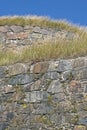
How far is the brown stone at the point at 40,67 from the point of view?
324 inches

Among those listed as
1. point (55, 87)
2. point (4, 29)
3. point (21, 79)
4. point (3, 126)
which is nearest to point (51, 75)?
point (55, 87)

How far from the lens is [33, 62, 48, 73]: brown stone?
822 centimetres

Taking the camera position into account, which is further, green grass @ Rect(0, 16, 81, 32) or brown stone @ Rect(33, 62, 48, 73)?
green grass @ Rect(0, 16, 81, 32)

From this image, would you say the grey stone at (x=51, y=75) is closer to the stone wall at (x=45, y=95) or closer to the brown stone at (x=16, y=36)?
the stone wall at (x=45, y=95)

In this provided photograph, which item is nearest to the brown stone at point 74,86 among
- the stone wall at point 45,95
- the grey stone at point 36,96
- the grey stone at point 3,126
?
the stone wall at point 45,95

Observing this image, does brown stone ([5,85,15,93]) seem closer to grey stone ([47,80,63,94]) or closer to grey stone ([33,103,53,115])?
grey stone ([33,103,53,115])

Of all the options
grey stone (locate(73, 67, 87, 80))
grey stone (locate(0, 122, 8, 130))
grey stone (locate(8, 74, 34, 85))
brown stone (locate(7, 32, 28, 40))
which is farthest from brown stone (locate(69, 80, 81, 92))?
brown stone (locate(7, 32, 28, 40))

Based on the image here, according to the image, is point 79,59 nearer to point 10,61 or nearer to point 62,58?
point 62,58

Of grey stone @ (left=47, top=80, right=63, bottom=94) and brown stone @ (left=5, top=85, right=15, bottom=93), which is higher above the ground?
brown stone @ (left=5, top=85, right=15, bottom=93)

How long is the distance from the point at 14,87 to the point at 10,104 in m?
0.41

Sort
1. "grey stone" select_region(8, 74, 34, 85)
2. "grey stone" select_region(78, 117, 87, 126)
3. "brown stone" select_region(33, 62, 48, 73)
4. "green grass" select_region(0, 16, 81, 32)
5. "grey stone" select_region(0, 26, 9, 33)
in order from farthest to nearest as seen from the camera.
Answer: "green grass" select_region(0, 16, 81, 32) < "grey stone" select_region(0, 26, 9, 33) < "grey stone" select_region(8, 74, 34, 85) < "brown stone" select_region(33, 62, 48, 73) < "grey stone" select_region(78, 117, 87, 126)

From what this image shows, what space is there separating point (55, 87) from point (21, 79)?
1.01m

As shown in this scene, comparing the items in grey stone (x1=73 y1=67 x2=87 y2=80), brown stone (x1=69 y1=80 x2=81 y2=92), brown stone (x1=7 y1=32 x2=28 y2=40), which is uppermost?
brown stone (x1=7 y1=32 x2=28 y2=40)

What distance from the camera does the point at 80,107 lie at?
7.38 metres
